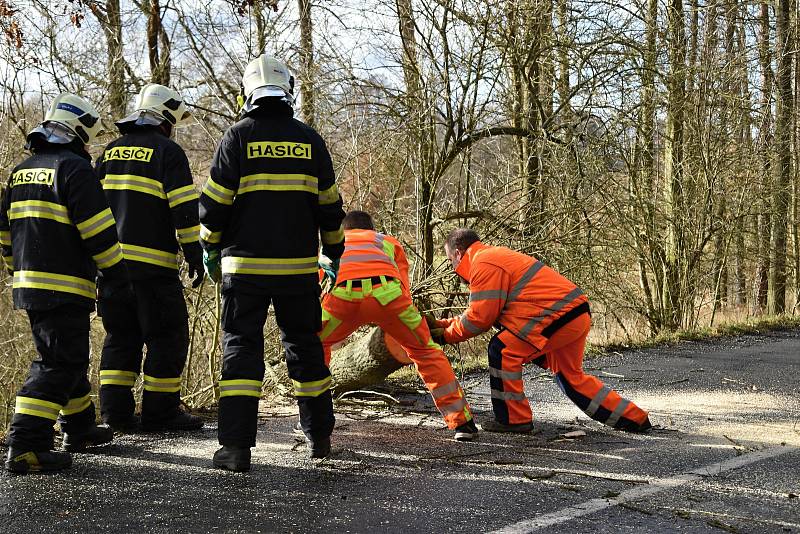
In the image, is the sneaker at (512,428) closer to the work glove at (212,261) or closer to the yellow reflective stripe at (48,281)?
the work glove at (212,261)

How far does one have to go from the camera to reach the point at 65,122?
4.99 meters

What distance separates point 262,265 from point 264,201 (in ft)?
1.16

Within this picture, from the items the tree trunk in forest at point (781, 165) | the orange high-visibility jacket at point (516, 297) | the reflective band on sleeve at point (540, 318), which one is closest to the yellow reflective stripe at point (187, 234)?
the orange high-visibility jacket at point (516, 297)

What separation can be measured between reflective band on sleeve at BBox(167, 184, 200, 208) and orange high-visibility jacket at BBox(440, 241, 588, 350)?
1912mm

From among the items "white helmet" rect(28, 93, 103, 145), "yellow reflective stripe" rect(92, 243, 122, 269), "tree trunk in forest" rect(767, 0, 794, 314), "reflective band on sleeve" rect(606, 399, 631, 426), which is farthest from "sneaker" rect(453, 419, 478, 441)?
"tree trunk in forest" rect(767, 0, 794, 314)

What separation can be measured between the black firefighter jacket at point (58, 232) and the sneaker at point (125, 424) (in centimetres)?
105

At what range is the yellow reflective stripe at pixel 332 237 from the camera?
5055 millimetres

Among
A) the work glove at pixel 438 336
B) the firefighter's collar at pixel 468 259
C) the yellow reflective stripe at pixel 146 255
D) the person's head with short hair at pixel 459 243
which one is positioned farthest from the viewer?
the work glove at pixel 438 336

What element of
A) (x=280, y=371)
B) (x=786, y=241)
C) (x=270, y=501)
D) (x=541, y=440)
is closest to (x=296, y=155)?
(x=270, y=501)

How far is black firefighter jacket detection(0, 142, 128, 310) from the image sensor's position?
475cm

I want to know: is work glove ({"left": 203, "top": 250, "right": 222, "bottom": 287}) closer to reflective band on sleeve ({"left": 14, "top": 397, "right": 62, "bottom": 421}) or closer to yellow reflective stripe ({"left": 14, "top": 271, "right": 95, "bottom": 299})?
yellow reflective stripe ({"left": 14, "top": 271, "right": 95, "bottom": 299})

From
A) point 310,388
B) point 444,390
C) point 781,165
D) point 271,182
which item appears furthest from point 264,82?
point 781,165

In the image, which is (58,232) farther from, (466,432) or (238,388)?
(466,432)

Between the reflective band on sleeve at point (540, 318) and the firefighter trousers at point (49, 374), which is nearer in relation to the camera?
the firefighter trousers at point (49, 374)
